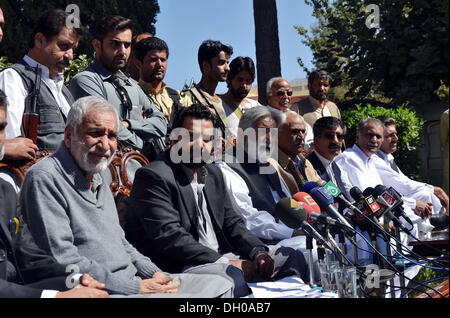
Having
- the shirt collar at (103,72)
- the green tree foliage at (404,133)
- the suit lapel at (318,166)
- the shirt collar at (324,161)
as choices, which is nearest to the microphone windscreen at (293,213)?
the shirt collar at (103,72)

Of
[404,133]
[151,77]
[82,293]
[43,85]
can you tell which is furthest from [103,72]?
[404,133]

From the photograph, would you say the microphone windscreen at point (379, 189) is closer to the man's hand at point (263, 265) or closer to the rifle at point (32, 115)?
the man's hand at point (263, 265)

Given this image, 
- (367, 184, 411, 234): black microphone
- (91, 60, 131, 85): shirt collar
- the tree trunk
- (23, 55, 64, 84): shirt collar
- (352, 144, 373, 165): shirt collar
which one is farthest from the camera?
the tree trunk

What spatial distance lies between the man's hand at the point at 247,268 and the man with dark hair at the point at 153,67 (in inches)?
87.1

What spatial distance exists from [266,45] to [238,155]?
538cm

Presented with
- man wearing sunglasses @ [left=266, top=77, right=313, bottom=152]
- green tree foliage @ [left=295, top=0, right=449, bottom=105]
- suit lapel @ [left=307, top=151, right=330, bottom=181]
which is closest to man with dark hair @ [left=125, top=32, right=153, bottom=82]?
man wearing sunglasses @ [left=266, top=77, right=313, bottom=152]

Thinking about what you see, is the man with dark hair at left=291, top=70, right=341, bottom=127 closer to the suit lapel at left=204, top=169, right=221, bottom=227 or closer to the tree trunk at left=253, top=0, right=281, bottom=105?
the tree trunk at left=253, top=0, right=281, bottom=105

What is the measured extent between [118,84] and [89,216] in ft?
7.32

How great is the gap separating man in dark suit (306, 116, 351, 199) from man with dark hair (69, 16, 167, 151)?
1.97m

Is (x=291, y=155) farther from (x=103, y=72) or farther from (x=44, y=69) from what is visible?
(x=44, y=69)

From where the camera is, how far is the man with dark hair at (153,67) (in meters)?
6.00

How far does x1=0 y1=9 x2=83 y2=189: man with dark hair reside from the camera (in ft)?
13.9

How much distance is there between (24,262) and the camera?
3033mm

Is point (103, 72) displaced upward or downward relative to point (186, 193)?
upward
